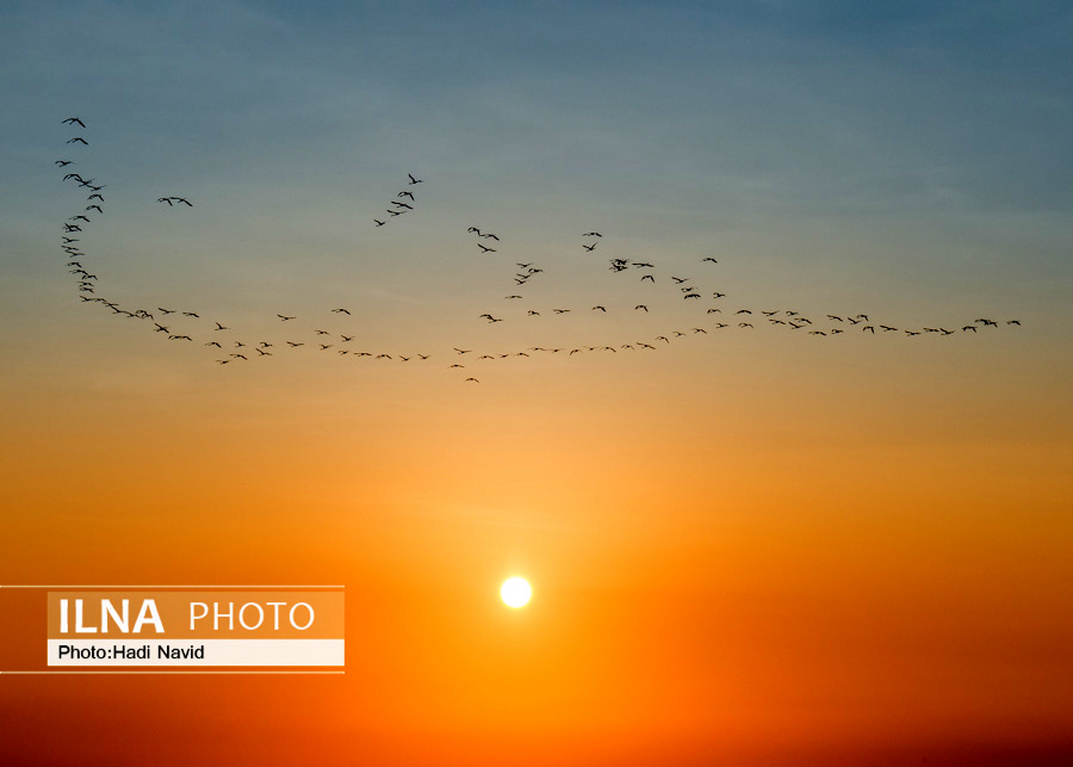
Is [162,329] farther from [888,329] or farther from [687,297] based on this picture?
[888,329]

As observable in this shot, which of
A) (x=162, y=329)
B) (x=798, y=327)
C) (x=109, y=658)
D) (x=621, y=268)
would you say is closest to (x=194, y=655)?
(x=109, y=658)

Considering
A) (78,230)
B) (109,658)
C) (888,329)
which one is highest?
(78,230)

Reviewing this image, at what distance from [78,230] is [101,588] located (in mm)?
20268

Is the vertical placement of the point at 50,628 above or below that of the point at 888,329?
below

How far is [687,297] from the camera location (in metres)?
92.2

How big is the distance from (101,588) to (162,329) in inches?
622

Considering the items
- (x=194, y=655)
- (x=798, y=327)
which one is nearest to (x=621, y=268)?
(x=798, y=327)

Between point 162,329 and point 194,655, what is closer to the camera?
point 194,655

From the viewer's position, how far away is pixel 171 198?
87.1 metres

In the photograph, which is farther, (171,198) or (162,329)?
(162,329)

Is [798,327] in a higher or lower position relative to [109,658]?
higher

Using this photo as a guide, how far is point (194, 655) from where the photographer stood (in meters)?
90.3

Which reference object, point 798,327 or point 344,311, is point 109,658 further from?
point 798,327

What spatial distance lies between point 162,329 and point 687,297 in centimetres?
3129
